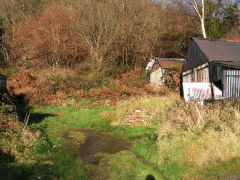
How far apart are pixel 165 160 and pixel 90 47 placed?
21.1 metres

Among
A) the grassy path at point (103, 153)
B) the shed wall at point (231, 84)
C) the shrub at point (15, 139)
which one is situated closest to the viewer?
the grassy path at point (103, 153)

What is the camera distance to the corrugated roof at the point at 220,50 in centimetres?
1454

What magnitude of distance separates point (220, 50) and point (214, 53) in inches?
26.3

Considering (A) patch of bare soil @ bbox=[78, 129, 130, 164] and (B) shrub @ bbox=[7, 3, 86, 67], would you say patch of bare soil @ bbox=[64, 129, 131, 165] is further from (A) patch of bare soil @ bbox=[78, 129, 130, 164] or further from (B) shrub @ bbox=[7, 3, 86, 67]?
(B) shrub @ bbox=[7, 3, 86, 67]

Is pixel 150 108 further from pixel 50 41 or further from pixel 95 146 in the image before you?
pixel 50 41

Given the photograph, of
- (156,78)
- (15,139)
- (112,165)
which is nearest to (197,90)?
(156,78)

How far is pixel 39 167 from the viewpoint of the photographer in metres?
5.52

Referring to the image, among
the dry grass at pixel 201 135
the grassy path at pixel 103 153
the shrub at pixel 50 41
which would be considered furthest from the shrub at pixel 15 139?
the shrub at pixel 50 41

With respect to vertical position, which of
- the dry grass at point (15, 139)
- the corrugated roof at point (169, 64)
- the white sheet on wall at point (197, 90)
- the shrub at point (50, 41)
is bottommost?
the dry grass at point (15, 139)

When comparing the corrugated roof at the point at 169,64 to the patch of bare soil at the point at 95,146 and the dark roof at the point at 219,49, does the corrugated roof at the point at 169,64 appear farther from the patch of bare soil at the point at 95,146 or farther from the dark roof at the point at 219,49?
the patch of bare soil at the point at 95,146

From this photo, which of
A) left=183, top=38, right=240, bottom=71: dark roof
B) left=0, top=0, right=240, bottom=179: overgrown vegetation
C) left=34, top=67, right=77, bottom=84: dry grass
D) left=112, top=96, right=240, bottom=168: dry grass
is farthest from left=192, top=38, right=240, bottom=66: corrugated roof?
left=34, top=67, right=77, bottom=84: dry grass

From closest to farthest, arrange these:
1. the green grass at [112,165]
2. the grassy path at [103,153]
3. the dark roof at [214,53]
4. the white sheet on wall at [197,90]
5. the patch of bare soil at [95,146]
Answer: the green grass at [112,165]
the grassy path at [103,153]
the patch of bare soil at [95,146]
the white sheet on wall at [197,90]
the dark roof at [214,53]

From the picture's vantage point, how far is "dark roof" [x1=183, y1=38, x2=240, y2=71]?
47.6 ft

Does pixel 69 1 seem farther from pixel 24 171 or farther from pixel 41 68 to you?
pixel 24 171
